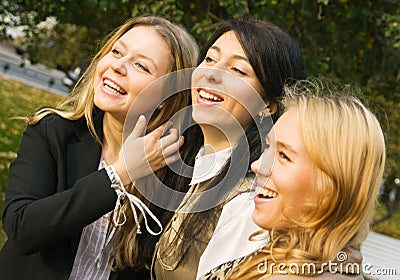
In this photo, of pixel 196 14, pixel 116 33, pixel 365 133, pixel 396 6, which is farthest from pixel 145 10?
pixel 365 133

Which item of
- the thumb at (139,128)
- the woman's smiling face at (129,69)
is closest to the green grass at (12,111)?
the woman's smiling face at (129,69)

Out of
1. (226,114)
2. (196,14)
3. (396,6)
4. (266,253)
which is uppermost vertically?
(226,114)

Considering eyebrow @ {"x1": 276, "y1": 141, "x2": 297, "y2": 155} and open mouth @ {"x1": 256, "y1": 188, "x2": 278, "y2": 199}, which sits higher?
eyebrow @ {"x1": 276, "y1": 141, "x2": 297, "y2": 155}

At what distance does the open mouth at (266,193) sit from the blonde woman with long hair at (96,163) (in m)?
0.49

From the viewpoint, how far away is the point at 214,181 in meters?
2.15

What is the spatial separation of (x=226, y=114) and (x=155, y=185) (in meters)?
0.40

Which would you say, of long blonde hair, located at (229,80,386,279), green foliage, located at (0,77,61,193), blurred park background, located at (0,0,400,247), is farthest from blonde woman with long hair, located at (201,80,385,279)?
green foliage, located at (0,77,61,193)

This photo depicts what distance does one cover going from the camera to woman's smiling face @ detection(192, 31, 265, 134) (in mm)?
2096

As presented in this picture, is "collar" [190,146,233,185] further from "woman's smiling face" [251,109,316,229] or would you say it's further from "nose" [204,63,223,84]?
"woman's smiling face" [251,109,316,229]

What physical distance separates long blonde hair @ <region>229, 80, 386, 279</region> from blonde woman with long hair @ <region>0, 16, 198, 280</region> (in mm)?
561

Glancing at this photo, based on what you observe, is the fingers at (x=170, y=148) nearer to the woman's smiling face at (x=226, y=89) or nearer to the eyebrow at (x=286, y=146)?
the woman's smiling face at (x=226, y=89)

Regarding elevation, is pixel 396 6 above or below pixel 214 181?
below

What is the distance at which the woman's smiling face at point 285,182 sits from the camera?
1671 mm

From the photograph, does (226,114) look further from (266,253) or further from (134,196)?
(266,253)
